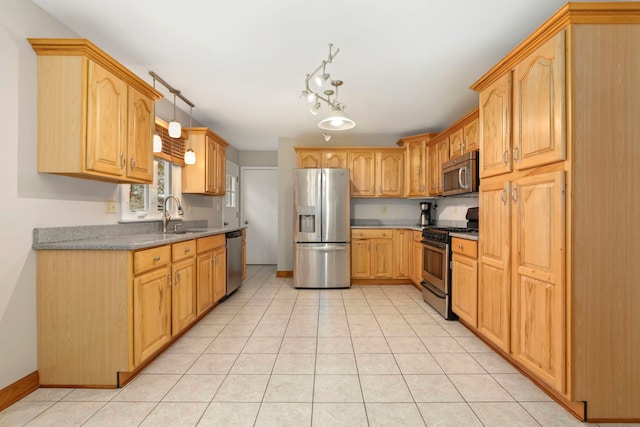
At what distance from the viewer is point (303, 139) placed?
547 centimetres

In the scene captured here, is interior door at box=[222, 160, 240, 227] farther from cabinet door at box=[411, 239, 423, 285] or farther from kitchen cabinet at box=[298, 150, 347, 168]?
cabinet door at box=[411, 239, 423, 285]

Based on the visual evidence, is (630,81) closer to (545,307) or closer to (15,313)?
(545,307)

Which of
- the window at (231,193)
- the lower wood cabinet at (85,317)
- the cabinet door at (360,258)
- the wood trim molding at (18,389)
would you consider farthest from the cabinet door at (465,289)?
the window at (231,193)

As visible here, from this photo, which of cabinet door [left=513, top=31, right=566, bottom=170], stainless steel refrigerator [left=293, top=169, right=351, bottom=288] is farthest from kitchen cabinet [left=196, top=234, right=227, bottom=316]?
cabinet door [left=513, top=31, right=566, bottom=170]

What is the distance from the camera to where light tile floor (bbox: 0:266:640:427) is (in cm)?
168

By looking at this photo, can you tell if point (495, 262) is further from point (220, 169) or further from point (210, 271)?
point (220, 169)

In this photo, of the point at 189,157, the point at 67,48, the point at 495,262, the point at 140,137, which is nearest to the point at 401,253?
the point at 495,262

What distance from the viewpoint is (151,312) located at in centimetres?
219

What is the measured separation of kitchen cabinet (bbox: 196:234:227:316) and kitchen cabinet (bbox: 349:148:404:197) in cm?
236

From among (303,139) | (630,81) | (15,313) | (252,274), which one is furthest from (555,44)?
(252,274)

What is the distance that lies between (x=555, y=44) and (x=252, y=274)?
506cm

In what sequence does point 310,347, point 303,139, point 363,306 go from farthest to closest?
point 303,139 < point 363,306 < point 310,347

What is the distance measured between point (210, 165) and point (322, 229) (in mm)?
1803

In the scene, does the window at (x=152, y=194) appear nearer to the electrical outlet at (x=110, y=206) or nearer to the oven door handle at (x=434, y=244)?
the electrical outlet at (x=110, y=206)
